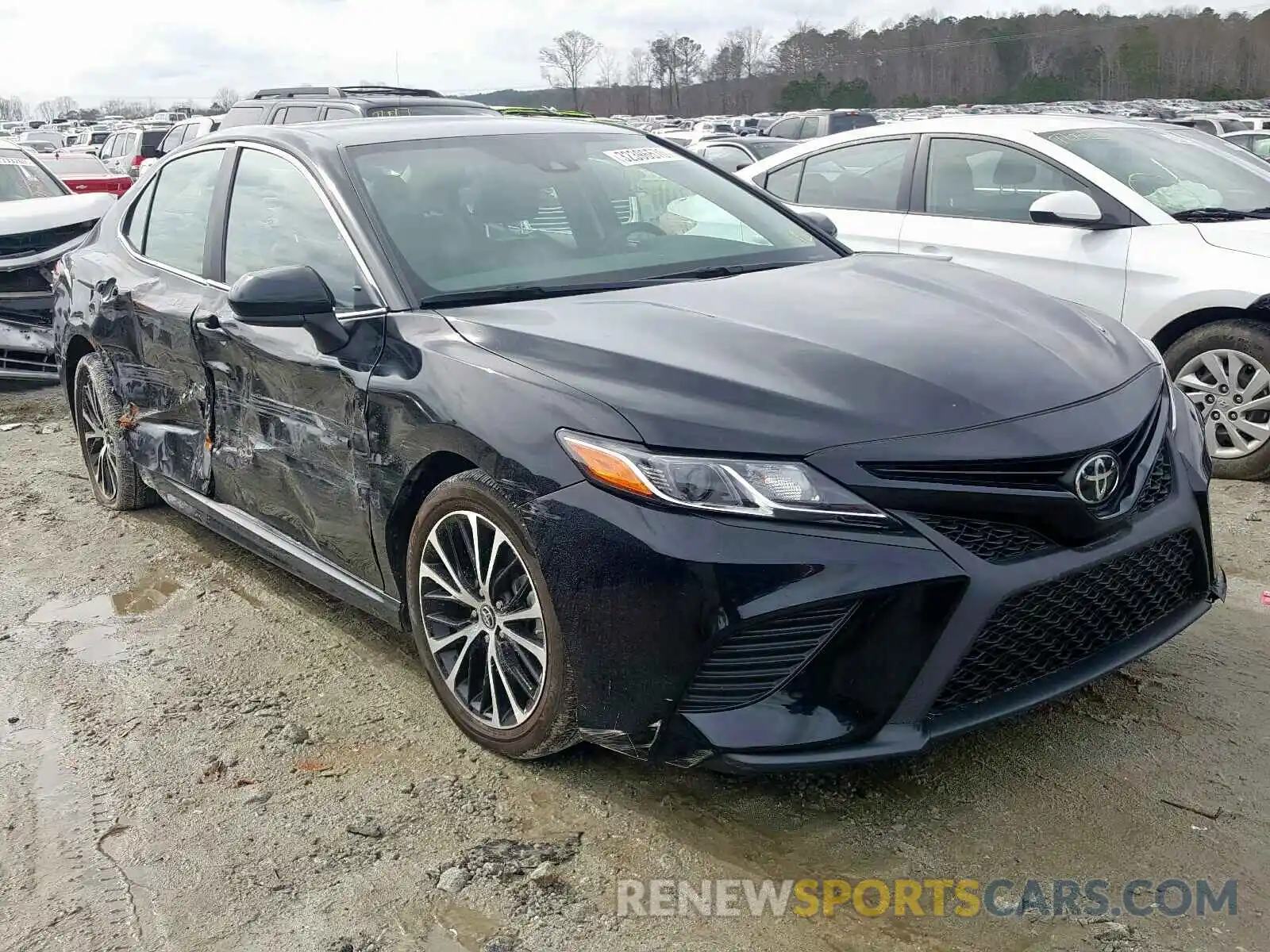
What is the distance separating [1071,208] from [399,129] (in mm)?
3187

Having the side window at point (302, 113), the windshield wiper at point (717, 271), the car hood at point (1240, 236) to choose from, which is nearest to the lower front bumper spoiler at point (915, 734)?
the windshield wiper at point (717, 271)

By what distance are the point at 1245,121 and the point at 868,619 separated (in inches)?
968

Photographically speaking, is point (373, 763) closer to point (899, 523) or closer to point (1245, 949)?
point (899, 523)

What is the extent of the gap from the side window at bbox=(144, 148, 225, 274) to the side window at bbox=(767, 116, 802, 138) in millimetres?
23981

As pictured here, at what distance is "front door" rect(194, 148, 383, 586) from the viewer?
322cm

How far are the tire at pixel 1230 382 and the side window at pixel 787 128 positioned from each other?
2304cm

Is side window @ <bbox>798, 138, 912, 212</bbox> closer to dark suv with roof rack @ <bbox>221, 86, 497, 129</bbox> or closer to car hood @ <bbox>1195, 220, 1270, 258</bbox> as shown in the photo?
car hood @ <bbox>1195, 220, 1270, 258</bbox>

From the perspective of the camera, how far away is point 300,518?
11.7 feet

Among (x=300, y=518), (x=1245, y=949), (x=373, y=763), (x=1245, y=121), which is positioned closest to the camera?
(x=1245, y=949)

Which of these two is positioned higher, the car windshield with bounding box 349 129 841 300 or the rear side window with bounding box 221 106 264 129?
the rear side window with bounding box 221 106 264 129

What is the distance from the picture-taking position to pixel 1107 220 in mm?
5469

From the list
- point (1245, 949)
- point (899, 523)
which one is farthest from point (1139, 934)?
point (899, 523)

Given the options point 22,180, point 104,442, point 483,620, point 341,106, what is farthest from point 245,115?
point 483,620

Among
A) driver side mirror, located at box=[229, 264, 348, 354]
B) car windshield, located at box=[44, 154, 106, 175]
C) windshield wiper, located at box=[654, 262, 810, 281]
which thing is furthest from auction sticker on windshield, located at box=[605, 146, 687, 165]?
car windshield, located at box=[44, 154, 106, 175]
